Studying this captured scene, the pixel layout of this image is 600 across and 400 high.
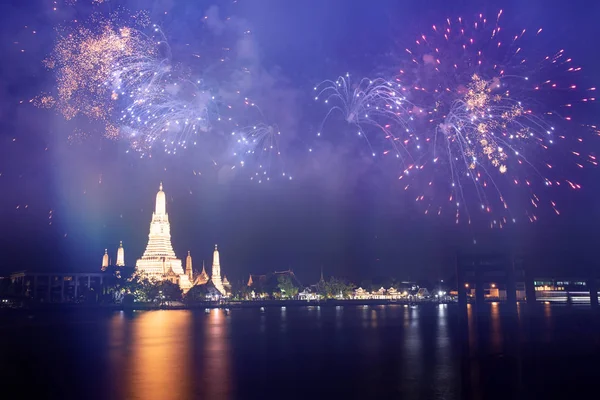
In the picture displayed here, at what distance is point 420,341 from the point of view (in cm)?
3616

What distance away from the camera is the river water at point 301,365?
19.3 meters

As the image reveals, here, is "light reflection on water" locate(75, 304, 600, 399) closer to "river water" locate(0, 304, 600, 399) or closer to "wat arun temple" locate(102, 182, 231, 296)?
"river water" locate(0, 304, 600, 399)

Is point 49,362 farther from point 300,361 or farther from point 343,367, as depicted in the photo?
point 343,367

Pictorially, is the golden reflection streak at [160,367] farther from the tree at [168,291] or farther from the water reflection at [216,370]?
the tree at [168,291]

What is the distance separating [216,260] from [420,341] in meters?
134

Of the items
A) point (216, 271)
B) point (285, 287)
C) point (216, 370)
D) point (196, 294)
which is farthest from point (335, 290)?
point (216, 370)

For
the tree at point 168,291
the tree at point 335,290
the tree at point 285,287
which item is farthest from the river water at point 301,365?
the tree at point 335,290

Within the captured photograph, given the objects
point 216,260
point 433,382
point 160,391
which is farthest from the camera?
point 216,260

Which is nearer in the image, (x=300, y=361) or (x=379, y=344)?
(x=300, y=361)

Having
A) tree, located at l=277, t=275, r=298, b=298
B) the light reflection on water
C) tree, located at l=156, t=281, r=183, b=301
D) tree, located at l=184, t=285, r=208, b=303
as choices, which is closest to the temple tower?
tree, located at l=277, t=275, r=298, b=298

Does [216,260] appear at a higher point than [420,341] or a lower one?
higher

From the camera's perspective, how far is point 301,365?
83.4 feet

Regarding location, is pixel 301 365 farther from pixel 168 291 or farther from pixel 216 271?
pixel 216 271

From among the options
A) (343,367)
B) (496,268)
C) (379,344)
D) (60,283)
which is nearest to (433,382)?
(343,367)
